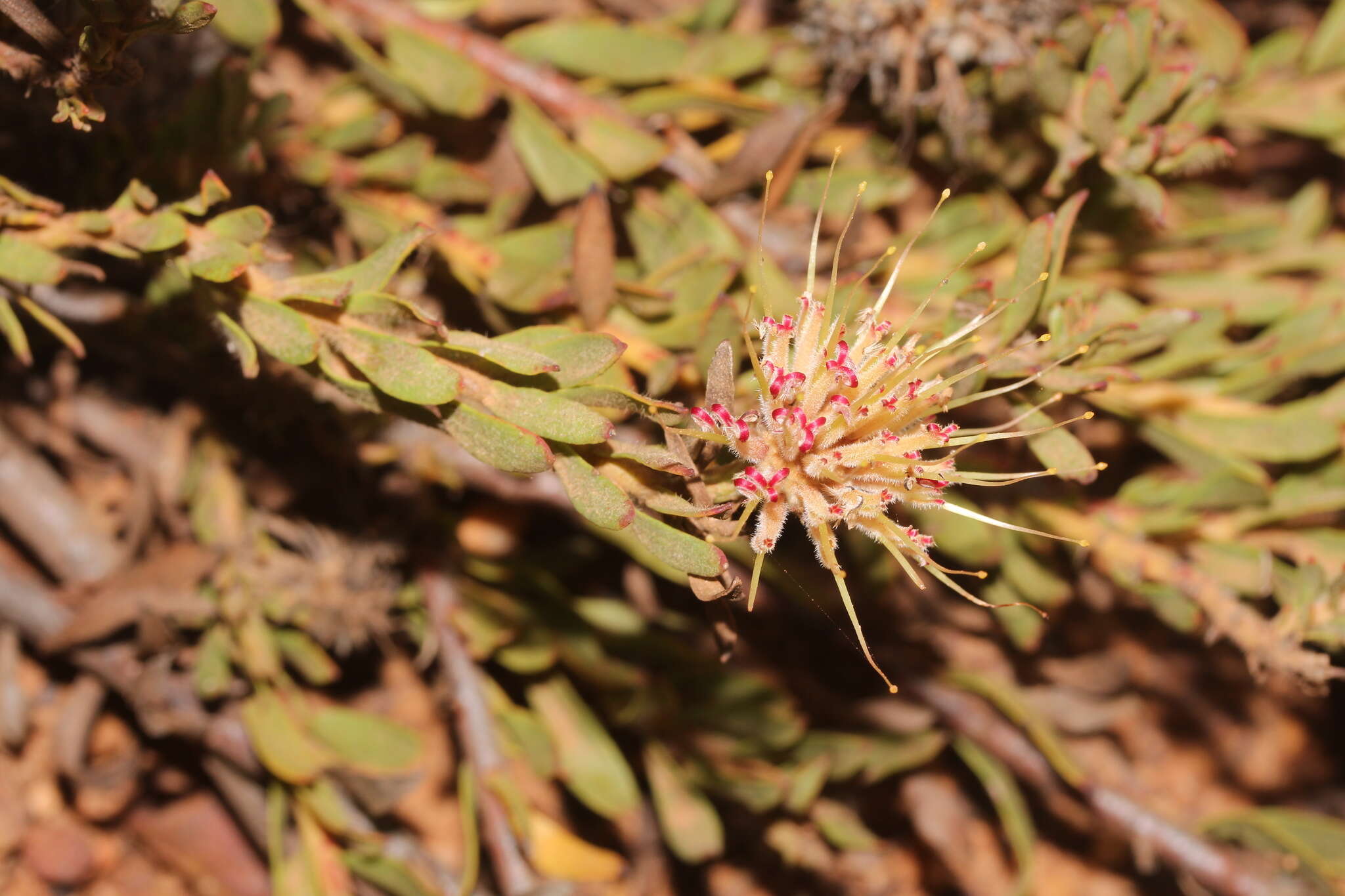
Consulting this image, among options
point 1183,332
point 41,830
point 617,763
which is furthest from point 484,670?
point 1183,332

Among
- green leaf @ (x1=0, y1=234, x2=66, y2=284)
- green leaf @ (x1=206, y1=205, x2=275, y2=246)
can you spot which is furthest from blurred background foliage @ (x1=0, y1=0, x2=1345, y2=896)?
green leaf @ (x1=206, y1=205, x2=275, y2=246)

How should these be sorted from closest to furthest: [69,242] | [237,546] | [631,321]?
[69,242]
[631,321]
[237,546]

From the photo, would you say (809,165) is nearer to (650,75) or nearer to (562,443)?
(650,75)

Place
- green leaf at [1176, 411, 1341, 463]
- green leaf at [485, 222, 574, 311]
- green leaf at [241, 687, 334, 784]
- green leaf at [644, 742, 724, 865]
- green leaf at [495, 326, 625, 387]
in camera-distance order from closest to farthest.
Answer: green leaf at [495, 326, 625, 387] < green leaf at [485, 222, 574, 311] < green leaf at [1176, 411, 1341, 463] < green leaf at [241, 687, 334, 784] < green leaf at [644, 742, 724, 865]

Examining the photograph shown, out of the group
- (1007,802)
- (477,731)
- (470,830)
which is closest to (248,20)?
(477,731)

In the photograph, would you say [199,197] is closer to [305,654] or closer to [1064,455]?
[305,654]

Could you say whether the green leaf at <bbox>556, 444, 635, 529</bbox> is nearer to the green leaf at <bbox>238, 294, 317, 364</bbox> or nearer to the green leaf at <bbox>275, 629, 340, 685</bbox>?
the green leaf at <bbox>238, 294, 317, 364</bbox>
